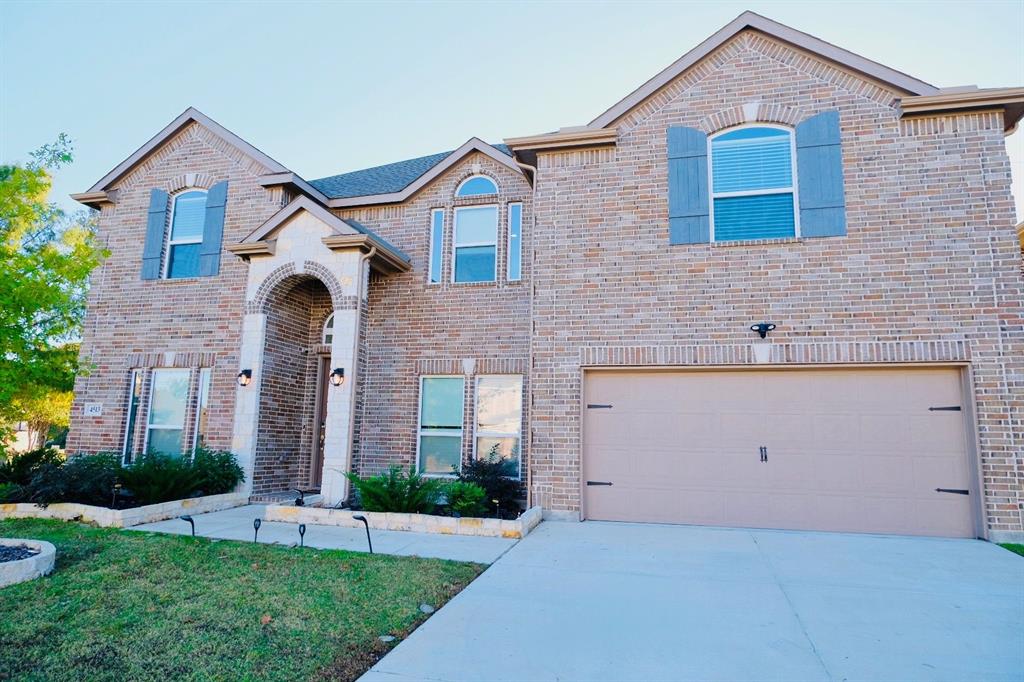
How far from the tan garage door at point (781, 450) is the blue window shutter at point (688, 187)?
2.12 meters

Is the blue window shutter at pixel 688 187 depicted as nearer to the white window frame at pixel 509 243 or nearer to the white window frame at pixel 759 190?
the white window frame at pixel 759 190

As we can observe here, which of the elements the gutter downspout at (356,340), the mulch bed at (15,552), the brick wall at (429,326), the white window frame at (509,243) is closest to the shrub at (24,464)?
the mulch bed at (15,552)

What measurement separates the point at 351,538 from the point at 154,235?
866cm

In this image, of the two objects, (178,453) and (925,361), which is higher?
(925,361)

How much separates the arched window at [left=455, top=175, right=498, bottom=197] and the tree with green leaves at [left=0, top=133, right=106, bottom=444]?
6.18m

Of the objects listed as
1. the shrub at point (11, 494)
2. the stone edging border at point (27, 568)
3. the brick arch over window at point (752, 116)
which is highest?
the brick arch over window at point (752, 116)

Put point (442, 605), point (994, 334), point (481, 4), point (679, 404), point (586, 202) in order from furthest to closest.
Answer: point (481, 4) < point (586, 202) < point (679, 404) < point (994, 334) < point (442, 605)

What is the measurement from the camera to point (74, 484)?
8.41 metres

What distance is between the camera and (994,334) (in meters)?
7.26

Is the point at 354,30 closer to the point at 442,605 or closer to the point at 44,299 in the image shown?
the point at 44,299

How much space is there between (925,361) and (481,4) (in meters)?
10.8

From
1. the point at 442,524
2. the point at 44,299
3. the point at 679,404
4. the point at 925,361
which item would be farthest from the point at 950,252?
the point at 44,299

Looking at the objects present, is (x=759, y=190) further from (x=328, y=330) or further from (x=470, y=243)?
(x=328, y=330)

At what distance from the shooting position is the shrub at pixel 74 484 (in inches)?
326
